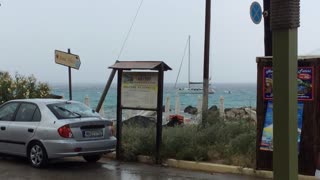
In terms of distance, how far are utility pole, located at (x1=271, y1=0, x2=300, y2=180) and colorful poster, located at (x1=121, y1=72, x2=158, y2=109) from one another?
25.5ft

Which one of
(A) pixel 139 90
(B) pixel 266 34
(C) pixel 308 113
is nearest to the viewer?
(C) pixel 308 113

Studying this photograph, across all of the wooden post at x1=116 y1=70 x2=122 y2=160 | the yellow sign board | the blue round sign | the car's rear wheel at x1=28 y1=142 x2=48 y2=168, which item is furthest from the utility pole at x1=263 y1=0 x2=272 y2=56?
the yellow sign board

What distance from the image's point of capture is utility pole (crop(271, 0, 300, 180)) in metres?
3.60

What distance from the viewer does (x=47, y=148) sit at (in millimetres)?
10500

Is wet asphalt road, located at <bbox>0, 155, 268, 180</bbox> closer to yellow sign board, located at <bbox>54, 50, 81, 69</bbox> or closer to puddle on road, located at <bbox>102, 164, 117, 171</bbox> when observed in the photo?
puddle on road, located at <bbox>102, 164, 117, 171</bbox>

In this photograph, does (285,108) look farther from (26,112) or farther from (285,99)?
(26,112)

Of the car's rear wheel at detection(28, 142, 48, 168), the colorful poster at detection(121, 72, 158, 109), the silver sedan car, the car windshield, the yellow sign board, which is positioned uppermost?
the yellow sign board

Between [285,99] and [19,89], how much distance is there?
15.4m

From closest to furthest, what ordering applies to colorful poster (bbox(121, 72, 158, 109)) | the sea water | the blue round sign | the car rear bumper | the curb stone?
the curb stone → the car rear bumper → the blue round sign → colorful poster (bbox(121, 72, 158, 109)) → the sea water

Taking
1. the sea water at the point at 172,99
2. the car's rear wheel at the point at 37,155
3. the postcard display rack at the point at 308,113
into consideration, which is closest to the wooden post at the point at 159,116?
the car's rear wheel at the point at 37,155

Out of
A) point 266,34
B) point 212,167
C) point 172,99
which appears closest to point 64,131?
point 212,167

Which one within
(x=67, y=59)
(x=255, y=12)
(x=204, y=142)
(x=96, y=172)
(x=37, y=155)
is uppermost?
(x=255, y=12)

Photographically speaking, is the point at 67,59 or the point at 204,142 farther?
the point at 67,59

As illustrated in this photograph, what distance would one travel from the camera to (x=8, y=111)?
11891 mm
